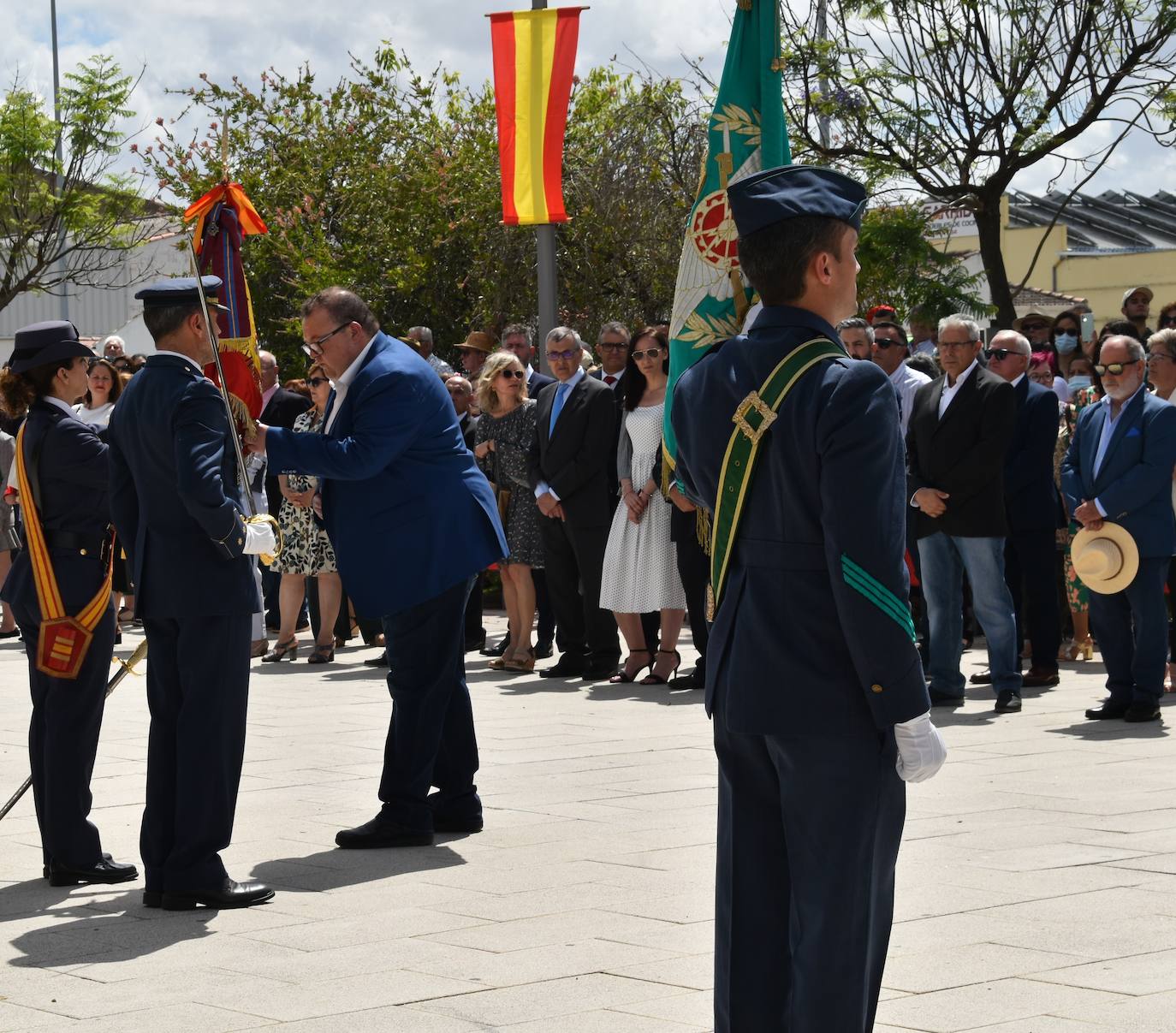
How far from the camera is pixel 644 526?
11461mm

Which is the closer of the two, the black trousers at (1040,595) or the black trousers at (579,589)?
the black trousers at (1040,595)

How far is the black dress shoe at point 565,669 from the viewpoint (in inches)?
475

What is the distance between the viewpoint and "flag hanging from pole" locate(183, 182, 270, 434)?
22.7 feet

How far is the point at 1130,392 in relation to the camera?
995 cm

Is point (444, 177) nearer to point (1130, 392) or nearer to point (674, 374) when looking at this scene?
point (1130, 392)

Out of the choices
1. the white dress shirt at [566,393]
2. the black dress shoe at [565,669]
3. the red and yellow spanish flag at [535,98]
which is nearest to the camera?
the white dress shirt at [566,393]

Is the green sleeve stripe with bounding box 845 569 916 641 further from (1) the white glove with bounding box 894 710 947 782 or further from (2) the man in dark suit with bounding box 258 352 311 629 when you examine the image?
(2) the man in dark suit with bounding box 258 352 311 629

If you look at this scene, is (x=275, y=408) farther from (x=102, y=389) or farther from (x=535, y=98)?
(x=535, y=98)

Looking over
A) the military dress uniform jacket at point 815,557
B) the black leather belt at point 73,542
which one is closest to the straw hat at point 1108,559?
the black leather belt at point 73,542

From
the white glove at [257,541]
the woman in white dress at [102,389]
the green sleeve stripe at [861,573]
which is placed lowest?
the green sleeve stripe at [861,573]

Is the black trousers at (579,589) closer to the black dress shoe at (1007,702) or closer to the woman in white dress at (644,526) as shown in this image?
the woman in white dress at (644,526)

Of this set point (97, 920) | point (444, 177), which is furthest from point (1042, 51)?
point (97, 920)

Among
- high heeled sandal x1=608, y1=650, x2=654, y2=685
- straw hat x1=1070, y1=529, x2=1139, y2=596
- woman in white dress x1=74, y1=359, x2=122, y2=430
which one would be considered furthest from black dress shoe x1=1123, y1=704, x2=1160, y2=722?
woman in white dress x1=74, y1=359, x2=122, y2=430

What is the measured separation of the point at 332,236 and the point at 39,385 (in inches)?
711
